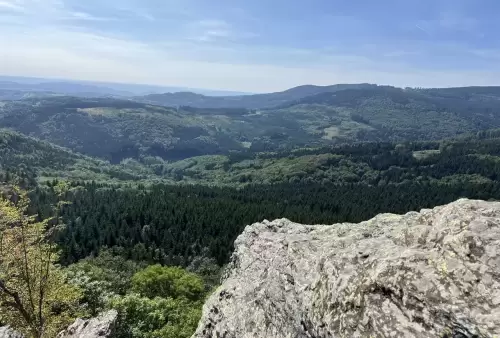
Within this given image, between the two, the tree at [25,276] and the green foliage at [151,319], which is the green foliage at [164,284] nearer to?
the green foliage at [151,319]

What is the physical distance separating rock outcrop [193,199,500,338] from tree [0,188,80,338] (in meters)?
16.9

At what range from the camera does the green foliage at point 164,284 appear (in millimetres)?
74375

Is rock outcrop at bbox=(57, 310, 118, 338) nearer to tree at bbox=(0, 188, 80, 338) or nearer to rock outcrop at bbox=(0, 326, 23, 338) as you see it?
tree at bbox=(0, 188, 80, 338)

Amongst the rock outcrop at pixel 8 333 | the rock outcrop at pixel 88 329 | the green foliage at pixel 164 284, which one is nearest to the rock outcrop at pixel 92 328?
the rock outcrop at pixel 88 329

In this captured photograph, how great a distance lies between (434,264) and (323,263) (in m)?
5.83

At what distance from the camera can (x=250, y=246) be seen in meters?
32.0

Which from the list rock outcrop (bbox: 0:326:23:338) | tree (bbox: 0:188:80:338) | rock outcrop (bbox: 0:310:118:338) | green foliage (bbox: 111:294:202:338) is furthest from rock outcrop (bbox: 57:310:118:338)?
green foliage (bbox: 111:294:202:338)

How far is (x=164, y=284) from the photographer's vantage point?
76250 millimetres

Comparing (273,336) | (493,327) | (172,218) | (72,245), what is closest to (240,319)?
(273,336)

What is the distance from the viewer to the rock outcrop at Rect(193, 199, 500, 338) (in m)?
13.3

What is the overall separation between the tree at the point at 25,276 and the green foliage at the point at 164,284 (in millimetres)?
36568

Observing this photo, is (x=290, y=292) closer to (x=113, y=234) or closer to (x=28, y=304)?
(x=28, y=304)

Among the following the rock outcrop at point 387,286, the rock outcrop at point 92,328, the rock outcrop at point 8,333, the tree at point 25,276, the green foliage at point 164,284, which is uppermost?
the rock outcrop at point 387,286

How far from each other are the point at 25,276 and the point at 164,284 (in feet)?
150
